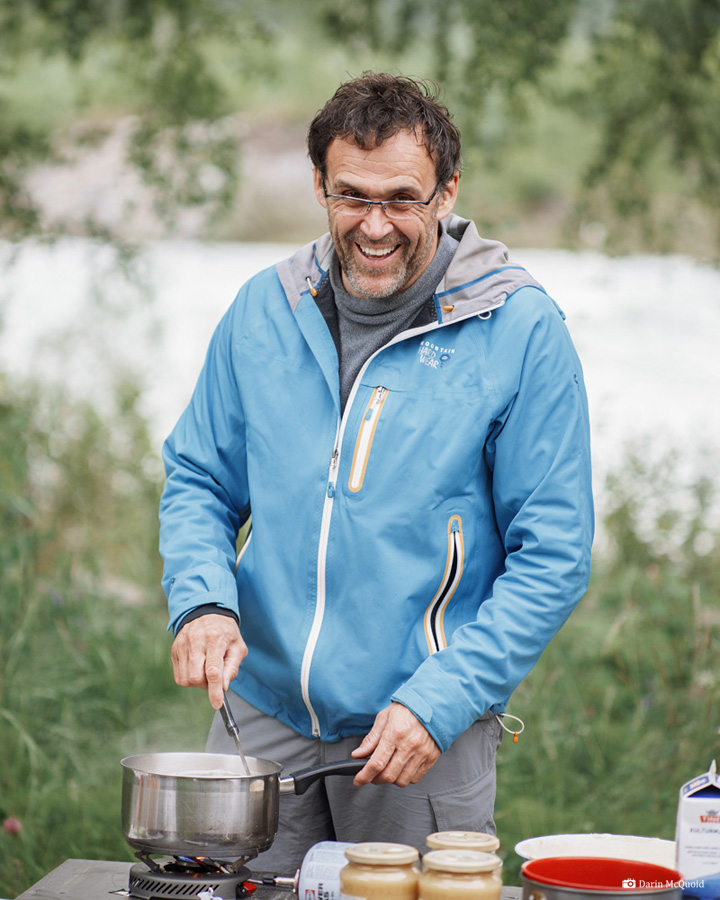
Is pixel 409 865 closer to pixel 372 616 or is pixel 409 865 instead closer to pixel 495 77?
pixel 372 616

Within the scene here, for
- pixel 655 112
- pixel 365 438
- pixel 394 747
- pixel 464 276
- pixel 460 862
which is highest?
pixel 655 112

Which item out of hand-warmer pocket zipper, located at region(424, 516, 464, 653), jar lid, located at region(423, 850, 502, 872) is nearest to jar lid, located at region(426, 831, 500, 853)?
jar lid, located at region(423, 850, 502, 872)

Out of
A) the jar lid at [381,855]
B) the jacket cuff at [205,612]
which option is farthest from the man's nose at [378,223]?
the jar lid at [381,855]

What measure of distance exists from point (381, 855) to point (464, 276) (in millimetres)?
1048

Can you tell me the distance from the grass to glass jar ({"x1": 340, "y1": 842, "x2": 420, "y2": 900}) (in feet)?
6.24

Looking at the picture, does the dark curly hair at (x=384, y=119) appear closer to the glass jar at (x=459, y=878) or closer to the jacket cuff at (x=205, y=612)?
the jacket cuff at (x=205, y=612)

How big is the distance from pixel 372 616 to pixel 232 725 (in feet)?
1.01

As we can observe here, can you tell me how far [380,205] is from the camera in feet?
6.69

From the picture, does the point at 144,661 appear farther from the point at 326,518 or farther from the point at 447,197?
the point at 447,197

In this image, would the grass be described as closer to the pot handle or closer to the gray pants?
the gray pants

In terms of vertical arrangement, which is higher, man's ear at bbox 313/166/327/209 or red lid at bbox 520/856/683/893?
man's ear at bbox 313/166/327/209

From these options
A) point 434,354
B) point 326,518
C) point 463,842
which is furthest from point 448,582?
point 463,842

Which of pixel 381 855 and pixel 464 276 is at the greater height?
pixel 464 276

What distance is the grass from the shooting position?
3.59 meters
